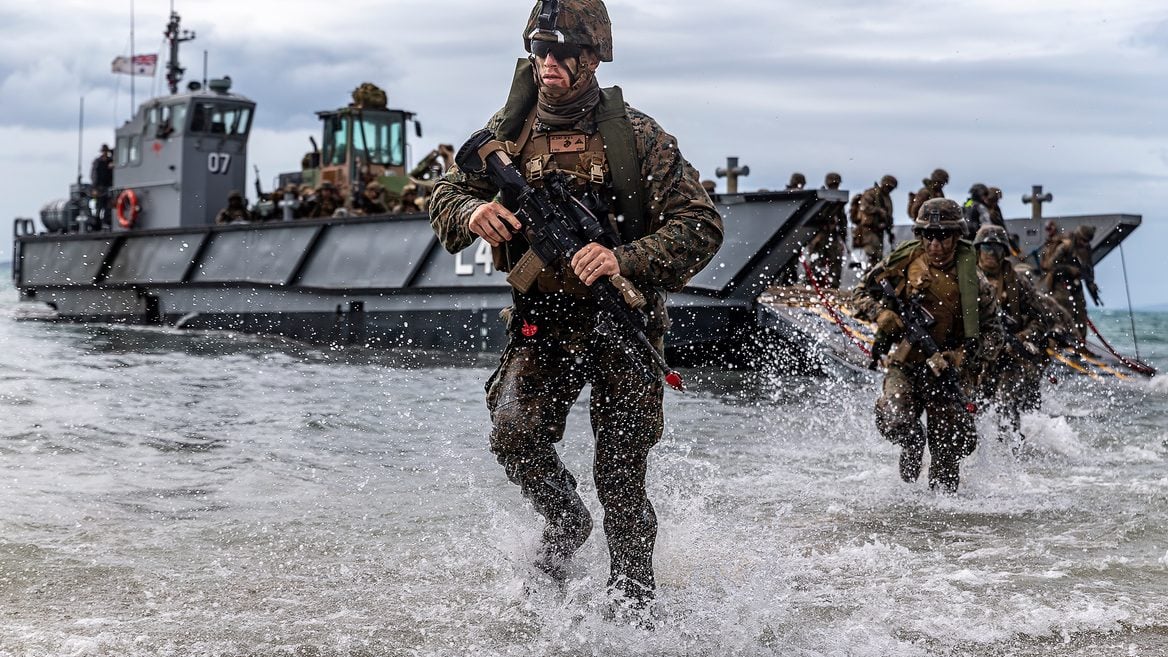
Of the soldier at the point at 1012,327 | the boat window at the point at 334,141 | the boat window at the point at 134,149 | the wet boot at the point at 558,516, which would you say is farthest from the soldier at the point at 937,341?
the boat window at the point at 134,149

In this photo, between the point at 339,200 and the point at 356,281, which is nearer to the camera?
the point at 356,281

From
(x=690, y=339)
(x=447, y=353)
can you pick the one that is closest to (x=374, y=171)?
(x=447, y=353)

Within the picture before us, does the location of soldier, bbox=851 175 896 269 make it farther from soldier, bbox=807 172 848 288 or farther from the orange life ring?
the orange life ring

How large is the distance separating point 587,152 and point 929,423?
407cm

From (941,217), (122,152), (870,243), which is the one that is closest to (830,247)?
(870,243)

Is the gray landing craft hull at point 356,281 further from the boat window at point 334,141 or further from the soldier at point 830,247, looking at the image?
the boat window at point 334,141

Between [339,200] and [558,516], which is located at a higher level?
[339,200]

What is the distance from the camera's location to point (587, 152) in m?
4.56

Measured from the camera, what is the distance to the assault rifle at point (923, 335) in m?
7.80

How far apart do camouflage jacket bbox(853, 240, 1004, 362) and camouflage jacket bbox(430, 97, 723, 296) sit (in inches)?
142

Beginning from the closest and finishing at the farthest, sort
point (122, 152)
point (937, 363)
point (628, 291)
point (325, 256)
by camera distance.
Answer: point (628, 291) → point (937, 363) → point (325, 256) → point (122, 152)

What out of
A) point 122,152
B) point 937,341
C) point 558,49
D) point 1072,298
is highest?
point 122,152

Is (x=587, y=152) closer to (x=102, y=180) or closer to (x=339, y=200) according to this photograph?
(x=339, y=200)

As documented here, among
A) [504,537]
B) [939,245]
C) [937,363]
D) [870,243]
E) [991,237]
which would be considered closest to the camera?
[504,537]
